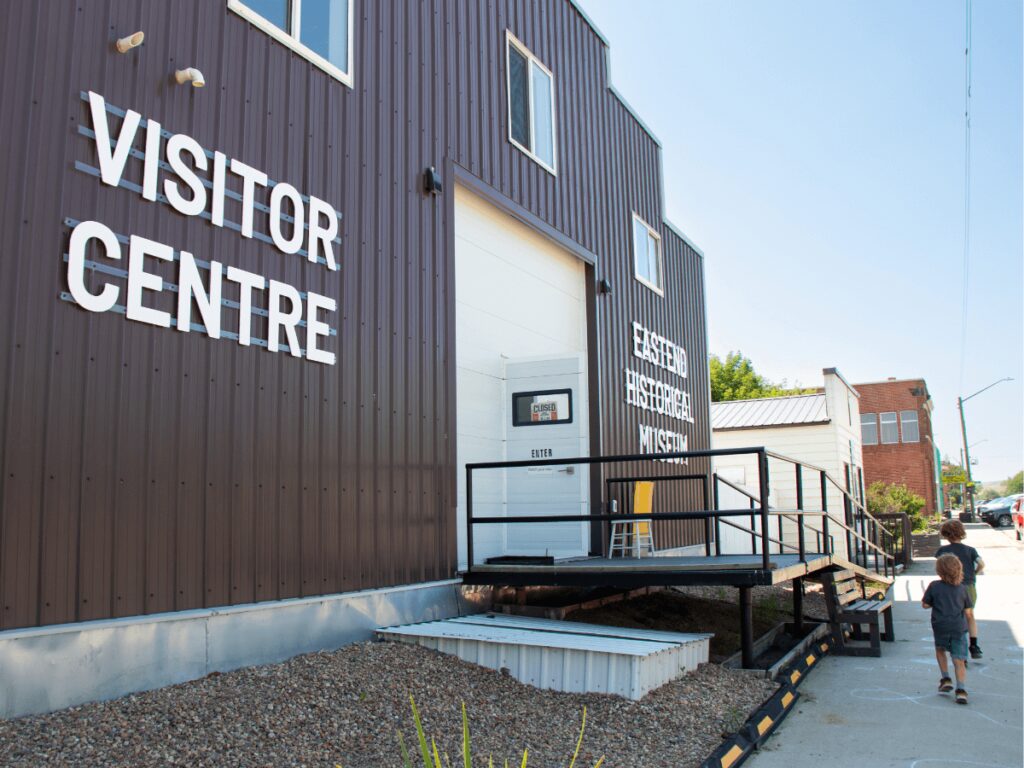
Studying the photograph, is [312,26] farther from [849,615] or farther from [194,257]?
[849,615]

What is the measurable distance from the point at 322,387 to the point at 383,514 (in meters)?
1.26

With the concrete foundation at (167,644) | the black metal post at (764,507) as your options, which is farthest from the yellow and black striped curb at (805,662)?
the concrete foundation at (167,644)

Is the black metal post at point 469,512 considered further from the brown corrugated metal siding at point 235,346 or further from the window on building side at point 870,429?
the window on building side at point 870,429

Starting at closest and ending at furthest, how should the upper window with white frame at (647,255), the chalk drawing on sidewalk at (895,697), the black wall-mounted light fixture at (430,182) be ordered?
the chalk drawing on sidewalk at (895,697) → the black wall-mounted light fixture at (430,182) → the upper window with white frame at (647,255)

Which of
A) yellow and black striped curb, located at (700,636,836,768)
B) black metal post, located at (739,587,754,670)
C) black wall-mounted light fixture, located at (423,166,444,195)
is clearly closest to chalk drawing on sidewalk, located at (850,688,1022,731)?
yellow and black striped curb, located at (700,636,836,768)

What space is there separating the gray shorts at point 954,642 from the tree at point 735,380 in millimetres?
48436

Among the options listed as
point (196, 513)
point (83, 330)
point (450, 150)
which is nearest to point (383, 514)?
point (196, 513)

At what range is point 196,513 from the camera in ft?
18.3

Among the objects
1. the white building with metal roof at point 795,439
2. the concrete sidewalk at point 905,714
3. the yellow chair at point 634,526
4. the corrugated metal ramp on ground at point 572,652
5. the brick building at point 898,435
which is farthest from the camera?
the brick building at point 898,435

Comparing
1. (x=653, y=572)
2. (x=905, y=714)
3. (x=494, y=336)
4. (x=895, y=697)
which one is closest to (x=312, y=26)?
(x=494, y=336)

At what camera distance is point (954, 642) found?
6938 millimetres

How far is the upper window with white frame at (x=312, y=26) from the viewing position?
670 centimetres

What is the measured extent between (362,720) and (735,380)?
177ft

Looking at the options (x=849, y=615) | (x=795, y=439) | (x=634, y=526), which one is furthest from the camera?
(x=795, y=439)
